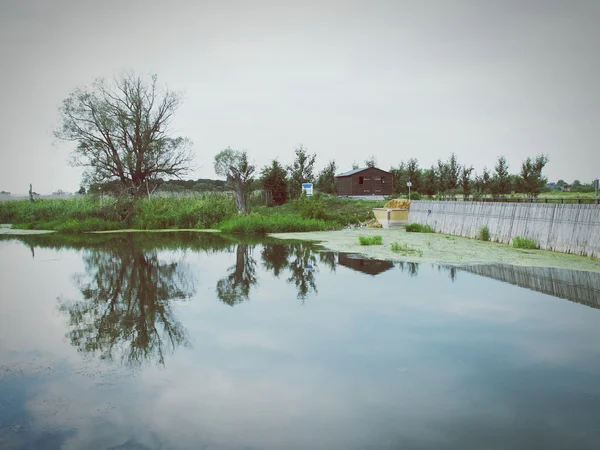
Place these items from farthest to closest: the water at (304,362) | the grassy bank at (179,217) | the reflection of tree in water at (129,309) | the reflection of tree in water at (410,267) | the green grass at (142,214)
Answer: the green grass at (142,214) < the grassy bank at (179,217) < the reflection of tree in water at (410,267) < the reflection of tree in water at (129,309) < the water at (304,362)

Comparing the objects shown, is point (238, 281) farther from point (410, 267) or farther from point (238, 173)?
point (238, 173)

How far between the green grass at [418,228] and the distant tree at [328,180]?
31.4 metres

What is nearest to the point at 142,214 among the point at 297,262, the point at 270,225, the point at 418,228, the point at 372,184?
the point at 270,225

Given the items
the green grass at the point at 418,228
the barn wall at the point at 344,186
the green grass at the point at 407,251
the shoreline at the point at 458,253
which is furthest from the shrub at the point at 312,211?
the barn wall at the point at 344,186

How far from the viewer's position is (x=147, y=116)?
3475 centimetres

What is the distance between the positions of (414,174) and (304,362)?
49362 millimetres

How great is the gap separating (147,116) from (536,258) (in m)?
28.1

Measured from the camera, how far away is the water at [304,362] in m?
4.44

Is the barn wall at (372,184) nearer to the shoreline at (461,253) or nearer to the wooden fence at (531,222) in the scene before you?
the wooden fence at (531,222)

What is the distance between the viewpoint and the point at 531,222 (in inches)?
645

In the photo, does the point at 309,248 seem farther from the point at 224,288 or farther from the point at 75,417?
the point at 75,417

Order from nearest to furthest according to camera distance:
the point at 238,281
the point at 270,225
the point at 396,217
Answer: the point at 238,281 → the point at 270,225 → the point at 396,217

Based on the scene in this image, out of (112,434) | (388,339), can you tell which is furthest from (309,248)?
(112,434)

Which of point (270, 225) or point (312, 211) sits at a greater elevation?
point (312, 211)
